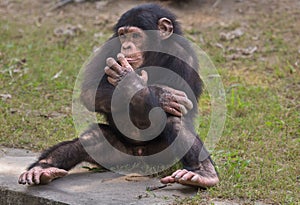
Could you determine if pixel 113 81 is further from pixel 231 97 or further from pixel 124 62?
pixel 231 97

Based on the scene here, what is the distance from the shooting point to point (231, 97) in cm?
737

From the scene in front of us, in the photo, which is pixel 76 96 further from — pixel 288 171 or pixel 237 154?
pixel 288 171

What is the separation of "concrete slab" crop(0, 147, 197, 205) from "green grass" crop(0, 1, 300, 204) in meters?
0.29

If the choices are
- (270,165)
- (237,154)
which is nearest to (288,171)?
(270,165)

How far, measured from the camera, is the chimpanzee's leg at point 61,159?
463 centimetres

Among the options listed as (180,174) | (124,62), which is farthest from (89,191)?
(124,62)

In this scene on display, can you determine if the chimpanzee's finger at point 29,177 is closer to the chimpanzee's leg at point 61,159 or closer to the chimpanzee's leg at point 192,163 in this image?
the chimpanzee's leg at point 61,159

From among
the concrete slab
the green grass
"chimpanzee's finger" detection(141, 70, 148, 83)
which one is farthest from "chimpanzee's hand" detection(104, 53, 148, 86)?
the green grass

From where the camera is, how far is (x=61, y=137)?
6.20 meters

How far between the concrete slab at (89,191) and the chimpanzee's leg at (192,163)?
0.12 meters

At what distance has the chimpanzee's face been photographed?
17.6 feet

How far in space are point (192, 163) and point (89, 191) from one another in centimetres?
83

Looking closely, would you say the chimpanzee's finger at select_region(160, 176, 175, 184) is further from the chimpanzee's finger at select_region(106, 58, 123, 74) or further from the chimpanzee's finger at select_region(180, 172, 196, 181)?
the chimpanzee's finger at select_region(106, 58, 123, 74)

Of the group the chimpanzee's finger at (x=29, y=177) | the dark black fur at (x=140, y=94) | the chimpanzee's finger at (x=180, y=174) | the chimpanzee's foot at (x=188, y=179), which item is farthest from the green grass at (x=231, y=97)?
the chimpanzee's finger at (x=29, y=177)
